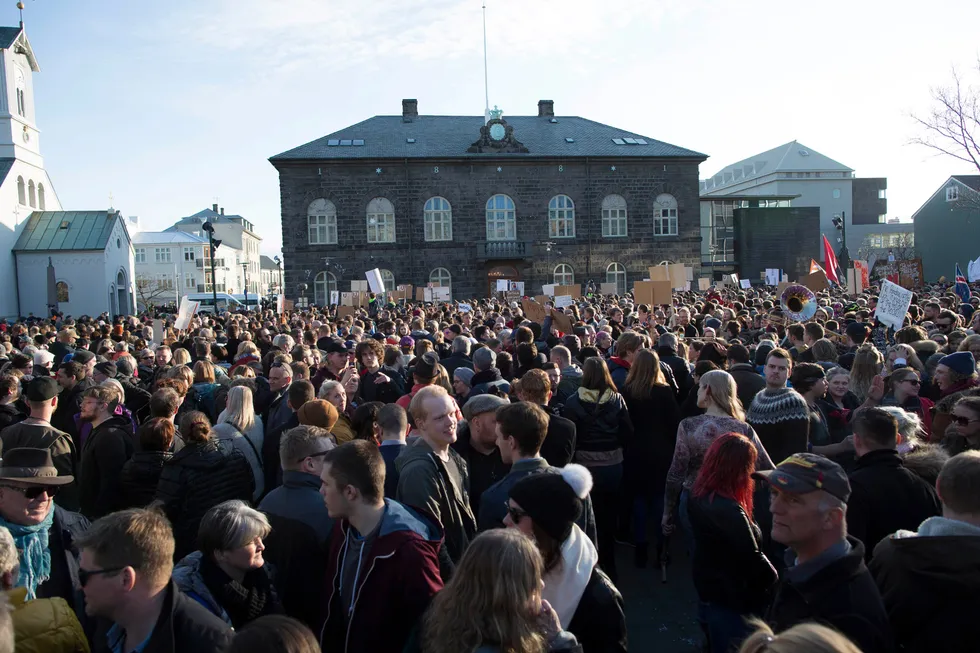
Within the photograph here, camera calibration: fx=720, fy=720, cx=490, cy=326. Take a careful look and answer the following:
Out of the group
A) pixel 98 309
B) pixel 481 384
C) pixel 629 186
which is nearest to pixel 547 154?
pixel 629 186

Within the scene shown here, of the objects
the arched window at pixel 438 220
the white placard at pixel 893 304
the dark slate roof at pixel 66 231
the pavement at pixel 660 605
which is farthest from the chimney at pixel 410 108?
the pavement at pixel 660 605

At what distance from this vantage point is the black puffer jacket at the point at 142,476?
4.70 m

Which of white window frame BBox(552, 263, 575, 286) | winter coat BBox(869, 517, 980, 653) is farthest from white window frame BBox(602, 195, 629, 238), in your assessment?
winter coat BBox(869, 517, 980, 653)

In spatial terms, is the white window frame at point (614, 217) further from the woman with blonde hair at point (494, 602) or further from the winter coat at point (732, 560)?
the woman with blonde hair at point (494, 602)

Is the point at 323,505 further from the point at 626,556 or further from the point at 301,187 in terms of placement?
the point at 301,187

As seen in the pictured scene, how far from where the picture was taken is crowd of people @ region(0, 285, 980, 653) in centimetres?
266

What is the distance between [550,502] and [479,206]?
3888cm

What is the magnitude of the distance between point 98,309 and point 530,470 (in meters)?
42.4

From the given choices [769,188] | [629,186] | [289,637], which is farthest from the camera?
[769,188]

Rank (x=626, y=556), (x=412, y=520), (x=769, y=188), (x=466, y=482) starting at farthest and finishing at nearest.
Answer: (x=769, y=188) < (x=626, y=556) < (x=466, y=482) < (x=412, y=520)

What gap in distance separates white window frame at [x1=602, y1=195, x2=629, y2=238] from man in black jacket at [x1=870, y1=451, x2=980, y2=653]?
131 feet

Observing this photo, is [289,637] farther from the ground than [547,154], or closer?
closer

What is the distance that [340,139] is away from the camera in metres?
40.8

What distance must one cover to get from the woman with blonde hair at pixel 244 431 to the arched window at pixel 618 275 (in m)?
37.8
